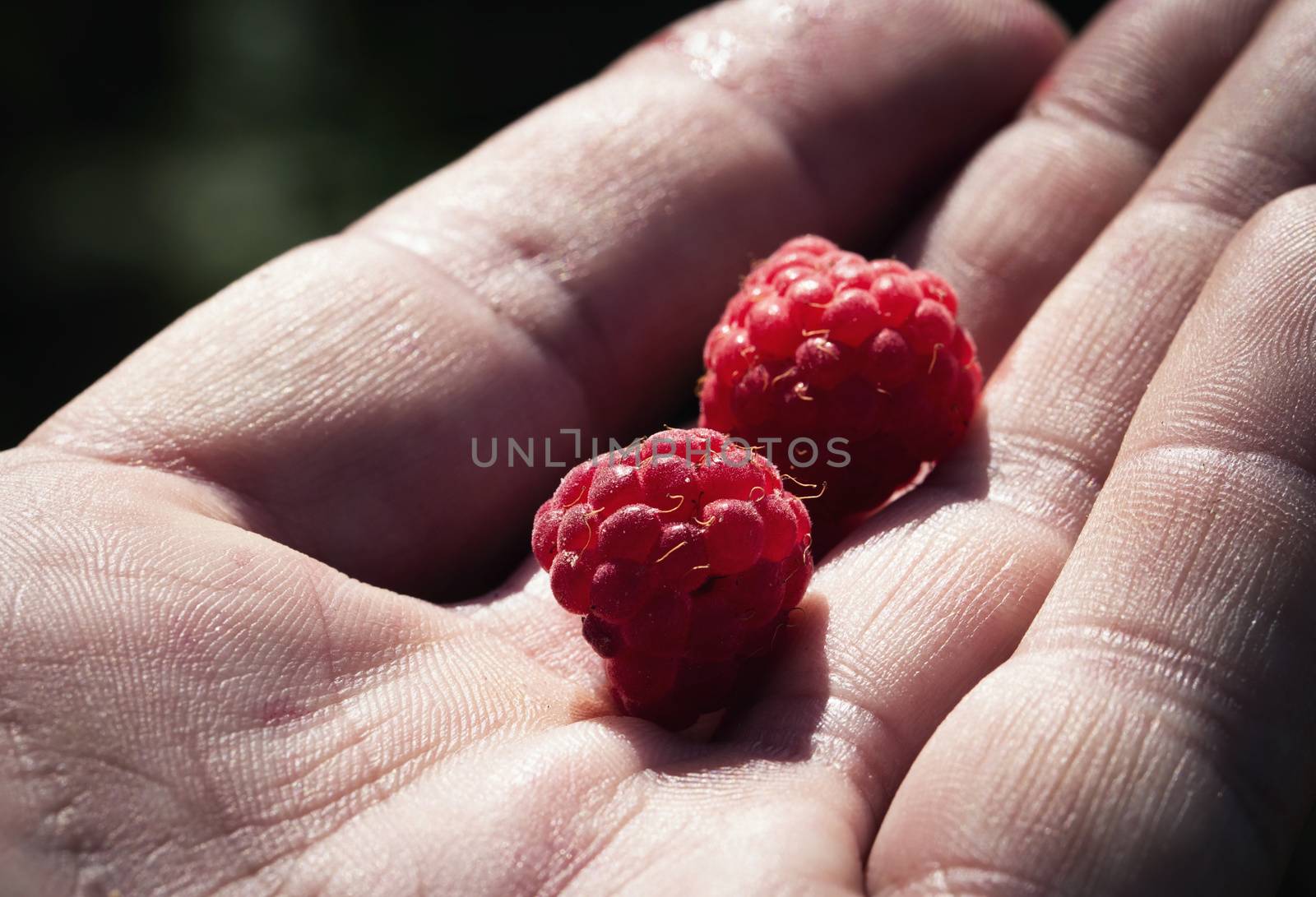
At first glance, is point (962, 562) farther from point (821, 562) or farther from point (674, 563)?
point (674, 563)

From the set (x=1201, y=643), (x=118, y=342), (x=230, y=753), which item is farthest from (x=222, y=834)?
(x=118, y=342)

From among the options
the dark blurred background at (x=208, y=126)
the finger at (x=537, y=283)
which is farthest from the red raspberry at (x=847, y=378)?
the dark blurred background at (x=208, y=126)

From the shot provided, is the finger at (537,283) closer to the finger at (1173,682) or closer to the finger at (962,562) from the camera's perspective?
the finger at (962,562)

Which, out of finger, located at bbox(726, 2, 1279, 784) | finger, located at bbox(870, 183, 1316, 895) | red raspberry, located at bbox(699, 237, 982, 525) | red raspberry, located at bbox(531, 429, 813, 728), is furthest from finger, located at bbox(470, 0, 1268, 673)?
red raspberry, located at bbox(531, 429, 813, 728)

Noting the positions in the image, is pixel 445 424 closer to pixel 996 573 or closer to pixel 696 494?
pixel 696 494

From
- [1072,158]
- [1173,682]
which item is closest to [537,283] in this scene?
[1072,158]

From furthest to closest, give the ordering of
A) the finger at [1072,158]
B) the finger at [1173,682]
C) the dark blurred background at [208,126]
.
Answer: the dark blurred background at [208,126] → the finger at [1072,158] → the finger at [1173,682]
